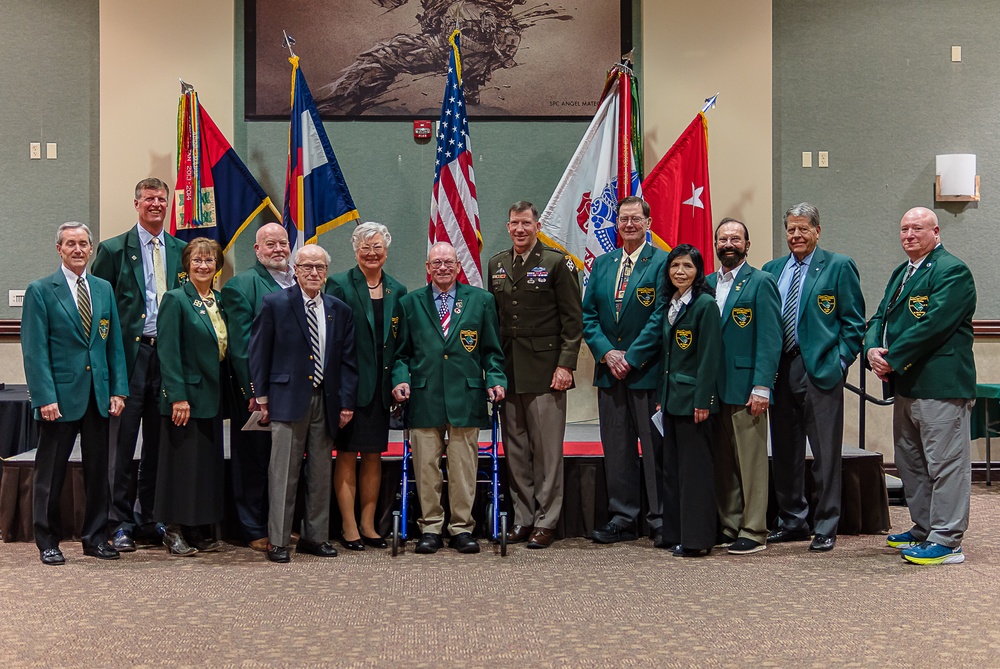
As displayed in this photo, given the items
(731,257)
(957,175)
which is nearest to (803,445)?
(731,257)

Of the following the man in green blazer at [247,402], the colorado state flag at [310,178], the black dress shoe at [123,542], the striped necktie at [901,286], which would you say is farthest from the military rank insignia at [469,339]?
the colorado state flag at [310,178]

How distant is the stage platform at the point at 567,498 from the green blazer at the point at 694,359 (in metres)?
0.69

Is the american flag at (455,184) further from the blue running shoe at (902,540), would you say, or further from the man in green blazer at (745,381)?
the blue running shoe at (902,540)

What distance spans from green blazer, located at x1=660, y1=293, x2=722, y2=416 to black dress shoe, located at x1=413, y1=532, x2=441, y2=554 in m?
1.23

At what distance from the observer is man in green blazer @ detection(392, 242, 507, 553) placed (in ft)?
14.9

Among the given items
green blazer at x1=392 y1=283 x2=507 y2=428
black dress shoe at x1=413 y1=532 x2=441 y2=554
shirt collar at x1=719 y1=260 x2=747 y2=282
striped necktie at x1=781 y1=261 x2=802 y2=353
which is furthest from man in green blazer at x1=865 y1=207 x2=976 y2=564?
black dress shoe at x1=413 y1=532 x2=441 y2=554

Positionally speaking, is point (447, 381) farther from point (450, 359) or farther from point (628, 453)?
point (628, 453)

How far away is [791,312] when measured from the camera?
4711mm

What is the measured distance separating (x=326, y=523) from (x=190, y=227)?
8.75ft

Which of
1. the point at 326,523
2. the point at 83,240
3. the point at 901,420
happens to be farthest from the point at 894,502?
the point at 83,240

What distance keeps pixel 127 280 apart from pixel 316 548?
160 centimetres

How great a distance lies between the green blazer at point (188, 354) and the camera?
441 centimetres

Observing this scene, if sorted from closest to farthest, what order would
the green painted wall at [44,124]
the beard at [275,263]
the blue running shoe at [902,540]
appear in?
the blue running shoe at [902,540], the beard at [275,263], the green painted wall at [44,124]

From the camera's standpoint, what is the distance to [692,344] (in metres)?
4.43
